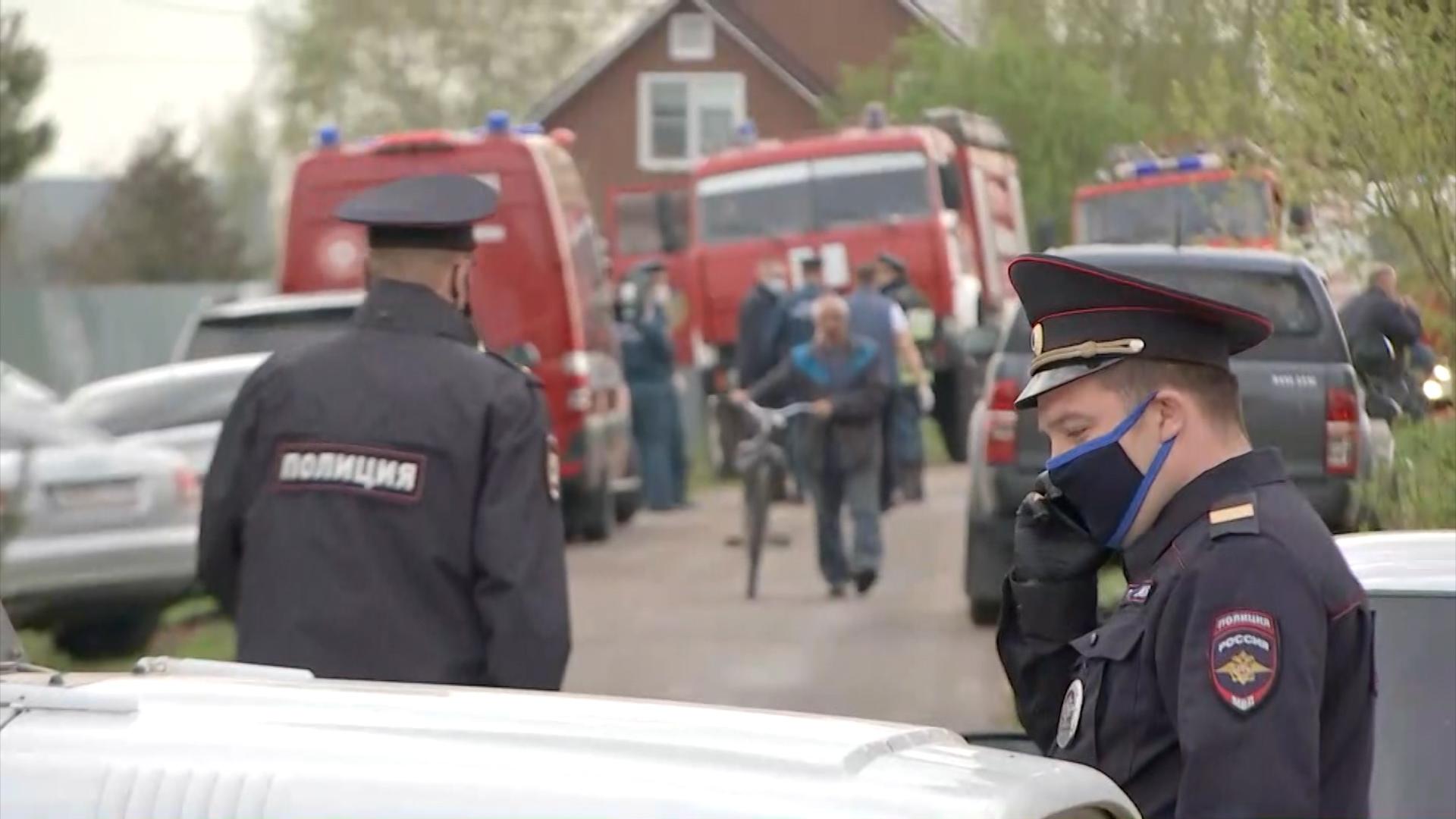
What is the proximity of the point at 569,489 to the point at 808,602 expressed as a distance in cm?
330

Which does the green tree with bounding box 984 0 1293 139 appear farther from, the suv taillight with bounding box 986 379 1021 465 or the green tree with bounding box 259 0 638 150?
the green tree with bounding box 259 0 638 150

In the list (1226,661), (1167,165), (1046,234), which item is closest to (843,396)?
(1046,234)

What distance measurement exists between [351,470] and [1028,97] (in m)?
8.47

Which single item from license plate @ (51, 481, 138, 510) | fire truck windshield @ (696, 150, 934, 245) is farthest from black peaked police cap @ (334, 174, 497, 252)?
fire truck windshield @ (696, 150, 934, 245)

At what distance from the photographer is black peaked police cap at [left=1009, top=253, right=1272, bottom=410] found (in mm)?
3014

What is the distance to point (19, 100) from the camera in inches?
687

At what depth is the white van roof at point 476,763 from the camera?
231 cm

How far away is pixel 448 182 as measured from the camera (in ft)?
15.7

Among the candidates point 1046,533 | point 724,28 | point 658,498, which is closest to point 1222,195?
point 1046,533

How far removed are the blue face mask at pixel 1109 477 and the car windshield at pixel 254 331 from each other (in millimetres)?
10928

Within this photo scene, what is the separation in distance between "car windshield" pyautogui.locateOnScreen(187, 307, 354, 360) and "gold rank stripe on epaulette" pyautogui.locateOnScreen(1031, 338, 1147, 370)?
10.9m

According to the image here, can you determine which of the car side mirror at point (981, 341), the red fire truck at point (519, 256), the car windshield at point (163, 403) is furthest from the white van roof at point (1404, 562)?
the red fire truck at point (519, 256)

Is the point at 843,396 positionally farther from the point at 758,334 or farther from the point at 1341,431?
the point at 1341,431

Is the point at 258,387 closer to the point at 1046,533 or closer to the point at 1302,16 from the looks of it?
the point at 1046,533
